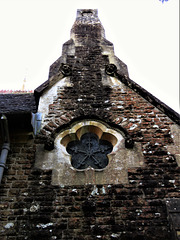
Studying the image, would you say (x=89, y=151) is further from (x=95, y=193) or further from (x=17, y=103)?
(x=17, y=103)

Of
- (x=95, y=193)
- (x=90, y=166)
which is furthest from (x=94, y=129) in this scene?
(x=95, y=193)

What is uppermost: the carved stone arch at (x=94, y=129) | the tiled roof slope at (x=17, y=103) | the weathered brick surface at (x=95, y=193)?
the tiled roof slope at (x=17, y=103)

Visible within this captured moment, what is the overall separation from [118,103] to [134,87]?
2.11 ft

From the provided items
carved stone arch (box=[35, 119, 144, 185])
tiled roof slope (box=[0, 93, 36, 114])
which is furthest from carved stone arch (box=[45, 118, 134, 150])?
tiled roof slope (box=[0, 93, 36, 114])

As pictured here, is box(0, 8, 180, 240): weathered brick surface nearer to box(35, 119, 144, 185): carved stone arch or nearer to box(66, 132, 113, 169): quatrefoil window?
box(35, 119, 144, 185): carved stone arch

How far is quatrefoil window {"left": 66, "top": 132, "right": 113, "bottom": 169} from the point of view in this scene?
4.97 metres

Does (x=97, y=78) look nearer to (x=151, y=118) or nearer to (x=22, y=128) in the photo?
(x=151, y=118)

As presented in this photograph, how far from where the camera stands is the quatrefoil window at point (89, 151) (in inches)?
196

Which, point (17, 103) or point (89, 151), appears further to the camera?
point (17, 103)

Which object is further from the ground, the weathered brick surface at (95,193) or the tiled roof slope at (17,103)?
the tiled roof slope at (17,103)

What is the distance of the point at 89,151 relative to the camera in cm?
520

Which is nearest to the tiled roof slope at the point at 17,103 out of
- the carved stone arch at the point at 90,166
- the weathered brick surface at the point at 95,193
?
the weathered brick surface at the point at 95,193

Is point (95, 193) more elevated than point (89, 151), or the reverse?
point (89, 151)

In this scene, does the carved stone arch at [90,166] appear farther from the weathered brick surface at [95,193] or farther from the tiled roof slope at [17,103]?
the tiled roof slope at [17,103]
